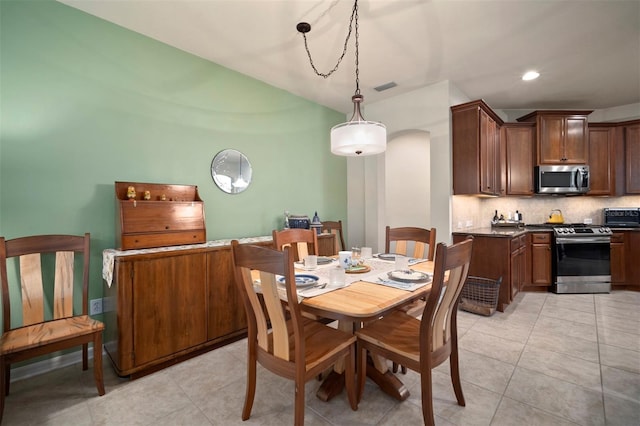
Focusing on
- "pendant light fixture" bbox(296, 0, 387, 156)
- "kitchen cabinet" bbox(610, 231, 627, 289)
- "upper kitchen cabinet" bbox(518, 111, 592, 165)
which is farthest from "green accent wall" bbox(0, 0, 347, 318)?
"kitchen cabinet" bbox(610, 231, 627, 289)

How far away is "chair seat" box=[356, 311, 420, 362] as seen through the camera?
1.53 m

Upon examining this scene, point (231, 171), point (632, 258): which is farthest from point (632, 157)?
point (231, 171)

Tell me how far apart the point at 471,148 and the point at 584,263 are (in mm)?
2286

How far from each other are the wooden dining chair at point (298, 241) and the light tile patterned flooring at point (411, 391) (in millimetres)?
973

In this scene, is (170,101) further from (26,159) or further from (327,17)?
(327,17)

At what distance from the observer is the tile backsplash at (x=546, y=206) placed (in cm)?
448

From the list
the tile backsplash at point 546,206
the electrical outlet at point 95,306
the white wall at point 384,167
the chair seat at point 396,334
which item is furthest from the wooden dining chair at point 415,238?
the electrical outlet at point 95,306

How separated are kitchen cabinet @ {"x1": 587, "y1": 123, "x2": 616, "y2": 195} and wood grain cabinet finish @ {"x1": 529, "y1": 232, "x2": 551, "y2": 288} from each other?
46.4 inches

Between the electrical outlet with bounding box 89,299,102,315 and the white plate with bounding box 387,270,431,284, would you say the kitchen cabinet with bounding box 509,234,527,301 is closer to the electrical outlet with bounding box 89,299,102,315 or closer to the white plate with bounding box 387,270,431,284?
the white plate with bounding box 387,270,431,284

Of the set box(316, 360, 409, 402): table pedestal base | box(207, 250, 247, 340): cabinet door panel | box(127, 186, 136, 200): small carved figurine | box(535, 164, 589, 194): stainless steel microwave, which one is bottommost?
box(316, 360, 409, 402): table pedestal base

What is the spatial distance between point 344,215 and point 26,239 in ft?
12.3

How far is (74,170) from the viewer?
7.43 ft

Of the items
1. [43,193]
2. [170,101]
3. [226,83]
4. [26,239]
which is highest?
[226,83]

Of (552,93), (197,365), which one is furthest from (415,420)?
(552,93)
